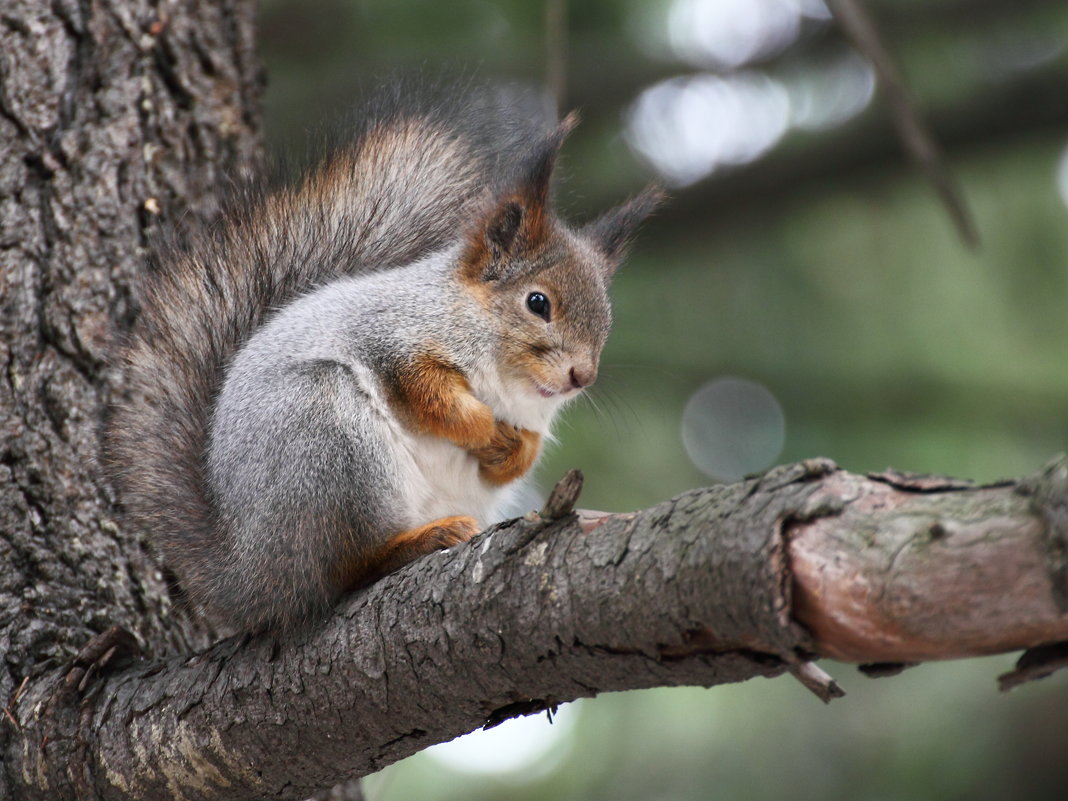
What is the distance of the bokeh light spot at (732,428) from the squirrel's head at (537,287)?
1.31 meters

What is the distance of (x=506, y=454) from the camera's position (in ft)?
5.77

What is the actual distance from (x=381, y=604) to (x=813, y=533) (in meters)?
0.59

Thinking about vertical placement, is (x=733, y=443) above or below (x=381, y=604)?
above

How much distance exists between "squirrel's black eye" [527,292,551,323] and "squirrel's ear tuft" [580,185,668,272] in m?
0.22

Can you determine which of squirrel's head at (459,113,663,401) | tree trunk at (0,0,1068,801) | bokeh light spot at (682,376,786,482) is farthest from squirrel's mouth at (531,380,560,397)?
bokeh light spot at (682,376,786,482)

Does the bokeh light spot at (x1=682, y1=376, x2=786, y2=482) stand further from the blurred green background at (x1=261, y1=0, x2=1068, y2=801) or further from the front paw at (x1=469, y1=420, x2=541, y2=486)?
the front paw at (x1=469, y1=420, x2=541, y2=486)

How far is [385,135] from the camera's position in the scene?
1.84m

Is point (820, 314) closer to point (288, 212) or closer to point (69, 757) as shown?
point (288, 212)

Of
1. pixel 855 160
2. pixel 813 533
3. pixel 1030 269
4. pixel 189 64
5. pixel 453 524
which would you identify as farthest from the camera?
pixel 1030 269

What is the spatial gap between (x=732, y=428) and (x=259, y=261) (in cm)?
185

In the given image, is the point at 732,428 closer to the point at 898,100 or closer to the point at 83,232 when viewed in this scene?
the point at 898,100

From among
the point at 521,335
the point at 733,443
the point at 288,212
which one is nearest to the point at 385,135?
the point at 288,212

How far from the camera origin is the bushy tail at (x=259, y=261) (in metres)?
Result: 1.62

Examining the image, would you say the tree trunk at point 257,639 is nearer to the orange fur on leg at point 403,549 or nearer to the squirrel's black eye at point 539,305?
the orange fur on leg at point 403,549
